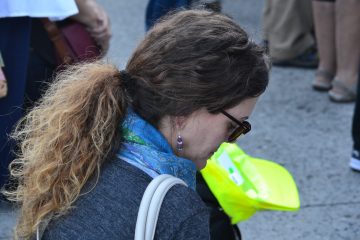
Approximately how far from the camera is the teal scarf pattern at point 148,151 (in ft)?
5.71

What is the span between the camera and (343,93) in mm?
4652

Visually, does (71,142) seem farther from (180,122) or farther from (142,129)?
(180,122)

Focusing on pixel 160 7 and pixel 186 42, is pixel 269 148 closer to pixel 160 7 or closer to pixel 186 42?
pixel 160 7

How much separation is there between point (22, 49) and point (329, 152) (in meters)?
2.04

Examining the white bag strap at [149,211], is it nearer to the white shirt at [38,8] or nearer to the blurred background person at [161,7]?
the white shirt at [38,8]

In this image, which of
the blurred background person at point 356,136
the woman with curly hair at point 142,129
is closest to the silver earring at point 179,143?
the woman with curly hair at point 142,129

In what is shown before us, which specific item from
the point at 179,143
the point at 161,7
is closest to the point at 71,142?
the point at 179,143

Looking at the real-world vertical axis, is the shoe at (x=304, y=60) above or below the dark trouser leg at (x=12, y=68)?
below

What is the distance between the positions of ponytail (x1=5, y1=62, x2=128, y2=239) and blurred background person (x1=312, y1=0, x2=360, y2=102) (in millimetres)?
2866

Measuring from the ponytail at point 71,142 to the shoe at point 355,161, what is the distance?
2153 millimetres

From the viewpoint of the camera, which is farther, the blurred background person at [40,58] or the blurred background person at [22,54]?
the blurred background person at [40,58]

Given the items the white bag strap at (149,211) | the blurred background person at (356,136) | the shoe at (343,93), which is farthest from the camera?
the shoe at (343,93)

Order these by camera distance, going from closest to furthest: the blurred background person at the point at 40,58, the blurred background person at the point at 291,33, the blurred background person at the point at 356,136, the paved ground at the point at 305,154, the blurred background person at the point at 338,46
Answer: the blurred background person at the point at 40,58, the paved ground at the point at 305,154, the blurred background person at the point at 356,136, the blurred background person at the point at 338,46, the blurred background person at the point at 291,33

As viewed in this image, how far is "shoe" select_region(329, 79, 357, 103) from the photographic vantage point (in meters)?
4.61
